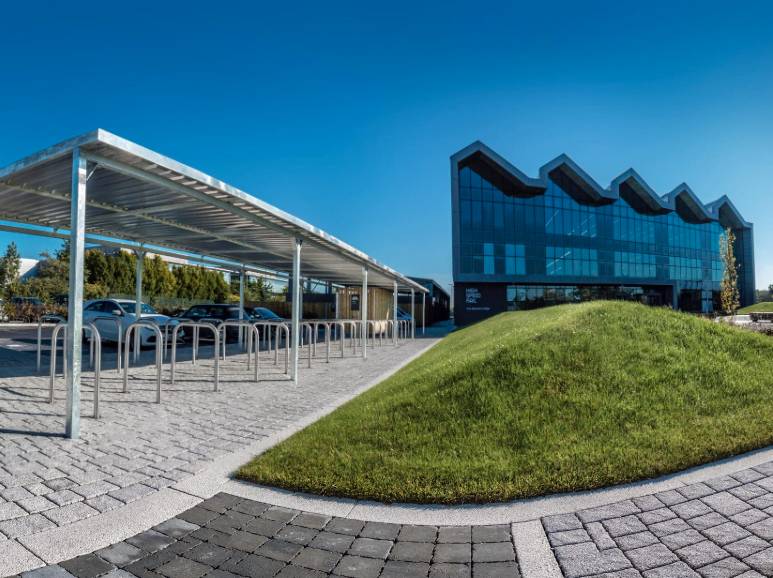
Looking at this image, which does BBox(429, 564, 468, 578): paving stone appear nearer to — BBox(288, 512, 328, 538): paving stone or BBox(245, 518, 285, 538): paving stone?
BBox(288, 512, 328, 538): paving stone

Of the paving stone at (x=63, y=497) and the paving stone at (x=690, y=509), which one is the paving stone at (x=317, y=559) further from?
the paving stone at (x=690, y=509)

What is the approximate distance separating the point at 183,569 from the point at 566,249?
4136 cm

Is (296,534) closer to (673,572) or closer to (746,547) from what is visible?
(673,572)

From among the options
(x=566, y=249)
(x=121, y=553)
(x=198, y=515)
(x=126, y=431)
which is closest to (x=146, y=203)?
(x=126, y=431)

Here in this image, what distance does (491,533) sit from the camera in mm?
3008

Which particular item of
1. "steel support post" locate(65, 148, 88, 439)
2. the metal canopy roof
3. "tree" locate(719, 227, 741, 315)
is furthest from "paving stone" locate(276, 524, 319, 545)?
"tree" locate(719, 227, 741, 315)

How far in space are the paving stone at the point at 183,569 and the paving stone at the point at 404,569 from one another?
1029 millimetres

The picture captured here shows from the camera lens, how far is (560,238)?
130ft

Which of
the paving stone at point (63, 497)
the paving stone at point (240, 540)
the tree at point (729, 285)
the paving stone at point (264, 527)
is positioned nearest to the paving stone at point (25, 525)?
the paving stone at point (63, 497)

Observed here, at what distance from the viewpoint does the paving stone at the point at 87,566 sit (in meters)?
2.62

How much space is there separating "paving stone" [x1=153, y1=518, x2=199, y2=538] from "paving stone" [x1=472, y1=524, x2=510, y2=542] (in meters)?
1.88

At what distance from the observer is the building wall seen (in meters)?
36.2

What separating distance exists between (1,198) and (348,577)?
909 centimetres

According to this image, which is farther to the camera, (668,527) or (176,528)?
(176,528)
